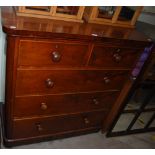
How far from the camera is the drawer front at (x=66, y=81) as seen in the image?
1042 mm

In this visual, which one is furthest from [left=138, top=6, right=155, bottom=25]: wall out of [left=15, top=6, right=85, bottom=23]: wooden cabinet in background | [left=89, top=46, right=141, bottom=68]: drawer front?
[left=15, top=6, right=85, bottom=23]: wooden cabinet in background

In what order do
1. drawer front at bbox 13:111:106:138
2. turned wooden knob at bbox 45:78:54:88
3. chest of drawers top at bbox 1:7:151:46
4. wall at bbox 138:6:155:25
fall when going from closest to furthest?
chest of drawers top at bbox 1:7:151:46 → turned wooden knob at bbox 45:78:54:88 → drawer front at bbox 13:111:106:138 → wall at bbox 138:6:155:25

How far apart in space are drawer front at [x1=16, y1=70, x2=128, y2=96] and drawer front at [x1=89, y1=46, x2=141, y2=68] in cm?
6

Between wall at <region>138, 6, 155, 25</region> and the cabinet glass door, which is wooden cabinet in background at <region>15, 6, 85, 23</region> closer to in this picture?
the cabinet glass door

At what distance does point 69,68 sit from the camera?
1.10 meters

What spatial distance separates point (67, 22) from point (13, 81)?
18.3 inches

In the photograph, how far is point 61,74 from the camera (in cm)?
111

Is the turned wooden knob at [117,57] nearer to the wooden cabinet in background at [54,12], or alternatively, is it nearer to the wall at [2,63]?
the wooden cabinet in background at [54,12]

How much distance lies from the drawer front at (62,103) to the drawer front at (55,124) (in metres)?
0.06

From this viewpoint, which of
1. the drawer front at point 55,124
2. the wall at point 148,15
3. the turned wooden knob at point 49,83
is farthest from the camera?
the wall at point 148,15

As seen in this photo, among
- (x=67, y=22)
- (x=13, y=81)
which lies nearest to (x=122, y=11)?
(x=67, y=22)

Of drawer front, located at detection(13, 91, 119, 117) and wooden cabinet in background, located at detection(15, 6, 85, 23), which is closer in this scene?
wooden cabinet in background, located at detection(15, 6, 85, 23)

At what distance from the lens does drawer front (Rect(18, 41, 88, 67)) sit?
92 cm

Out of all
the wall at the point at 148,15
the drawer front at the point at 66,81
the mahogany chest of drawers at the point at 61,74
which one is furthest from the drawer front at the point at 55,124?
the wall at the point at 148,15
